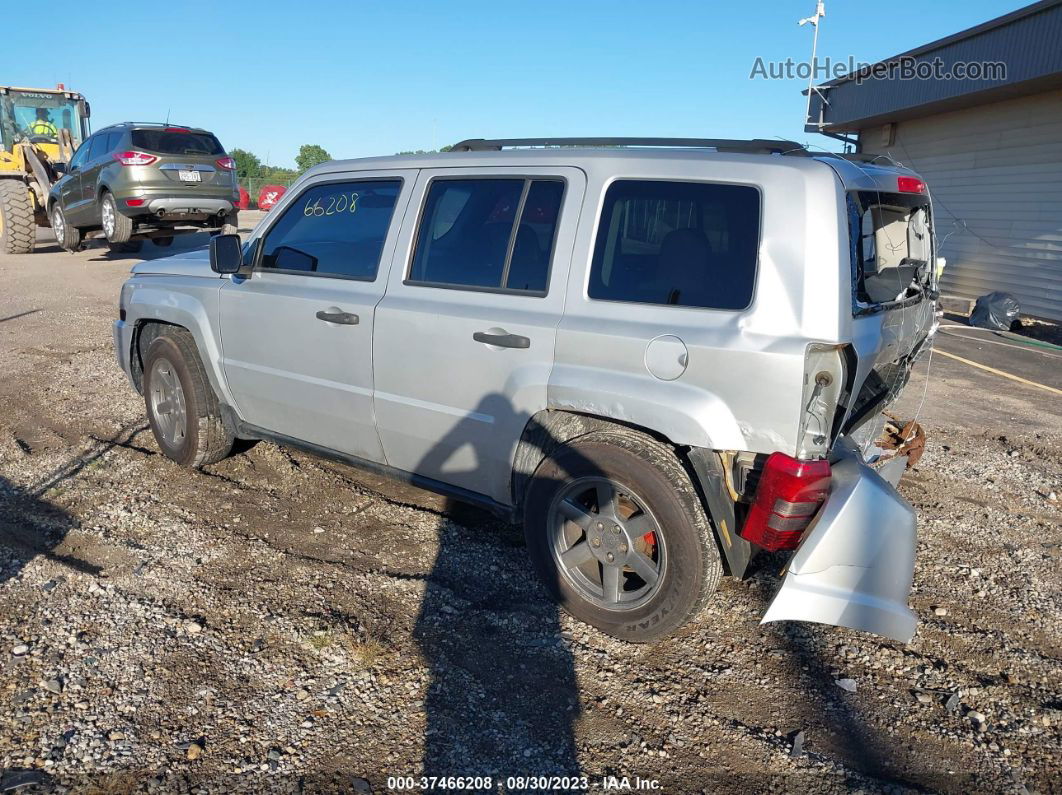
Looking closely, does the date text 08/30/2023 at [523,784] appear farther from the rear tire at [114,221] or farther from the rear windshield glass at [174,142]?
the rear tire at [114,221]

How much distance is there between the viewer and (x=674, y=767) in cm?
274

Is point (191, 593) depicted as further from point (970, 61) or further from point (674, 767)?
point (970, 61)

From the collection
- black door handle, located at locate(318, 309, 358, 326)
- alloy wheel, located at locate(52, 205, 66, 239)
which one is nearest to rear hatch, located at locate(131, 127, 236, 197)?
alloy wheel, located at locate(52, 205, 66, 239)

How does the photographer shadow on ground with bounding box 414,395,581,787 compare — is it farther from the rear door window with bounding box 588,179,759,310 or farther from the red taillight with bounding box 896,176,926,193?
the red taillight with bounding box 896,176,926,193

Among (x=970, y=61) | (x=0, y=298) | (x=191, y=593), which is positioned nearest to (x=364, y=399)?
(x=191, y=593)

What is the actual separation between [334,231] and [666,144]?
1.85 metres

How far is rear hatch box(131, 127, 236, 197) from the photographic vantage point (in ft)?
44.0

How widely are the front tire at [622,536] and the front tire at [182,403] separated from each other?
2.42 m

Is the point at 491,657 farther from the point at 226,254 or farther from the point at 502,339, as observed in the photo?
the point at 226,254

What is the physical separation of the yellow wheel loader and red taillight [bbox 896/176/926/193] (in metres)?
17.0

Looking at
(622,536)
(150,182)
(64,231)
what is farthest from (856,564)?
(64,231)

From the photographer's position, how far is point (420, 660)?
3246mm

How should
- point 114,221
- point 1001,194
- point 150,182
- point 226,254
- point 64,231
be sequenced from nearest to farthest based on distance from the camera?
point 226,254
point 150,182
point 114,221
point 1001,194
point 64,231

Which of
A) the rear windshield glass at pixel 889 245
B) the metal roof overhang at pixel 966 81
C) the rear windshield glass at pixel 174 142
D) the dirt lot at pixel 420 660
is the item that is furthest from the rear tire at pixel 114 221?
the metal roof overhang at pixel 966 81
